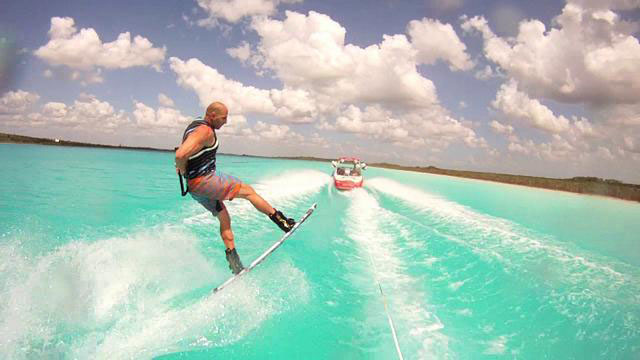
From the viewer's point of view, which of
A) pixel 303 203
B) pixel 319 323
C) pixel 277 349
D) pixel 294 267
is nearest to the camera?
pixel 277 349

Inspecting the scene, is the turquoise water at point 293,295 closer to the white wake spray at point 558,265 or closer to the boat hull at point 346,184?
the white wake spray at point 558,265

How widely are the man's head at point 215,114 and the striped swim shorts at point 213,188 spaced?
812mm

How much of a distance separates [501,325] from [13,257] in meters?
9.20

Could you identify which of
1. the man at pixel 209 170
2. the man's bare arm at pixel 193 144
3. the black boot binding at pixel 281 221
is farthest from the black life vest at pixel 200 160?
the black boot binding at pixel 281 221

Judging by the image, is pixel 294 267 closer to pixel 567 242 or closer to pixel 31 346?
pixel 31 346

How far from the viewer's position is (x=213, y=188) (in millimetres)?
4816

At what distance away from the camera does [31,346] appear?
398 cm


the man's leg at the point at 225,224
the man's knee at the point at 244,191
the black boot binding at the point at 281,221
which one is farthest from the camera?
the black boot binding at the point at 281,221

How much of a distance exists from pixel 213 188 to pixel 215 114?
110cm

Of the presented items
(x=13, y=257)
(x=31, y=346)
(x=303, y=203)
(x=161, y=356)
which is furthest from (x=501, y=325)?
→ (x=303, y=203)

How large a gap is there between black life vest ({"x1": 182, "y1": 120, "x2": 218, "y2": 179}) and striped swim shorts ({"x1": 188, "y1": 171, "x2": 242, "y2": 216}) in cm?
9

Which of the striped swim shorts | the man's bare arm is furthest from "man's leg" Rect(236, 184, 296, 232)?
the man's bare arm

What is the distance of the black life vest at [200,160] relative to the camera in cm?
436

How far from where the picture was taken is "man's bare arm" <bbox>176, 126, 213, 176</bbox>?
13.5ft
